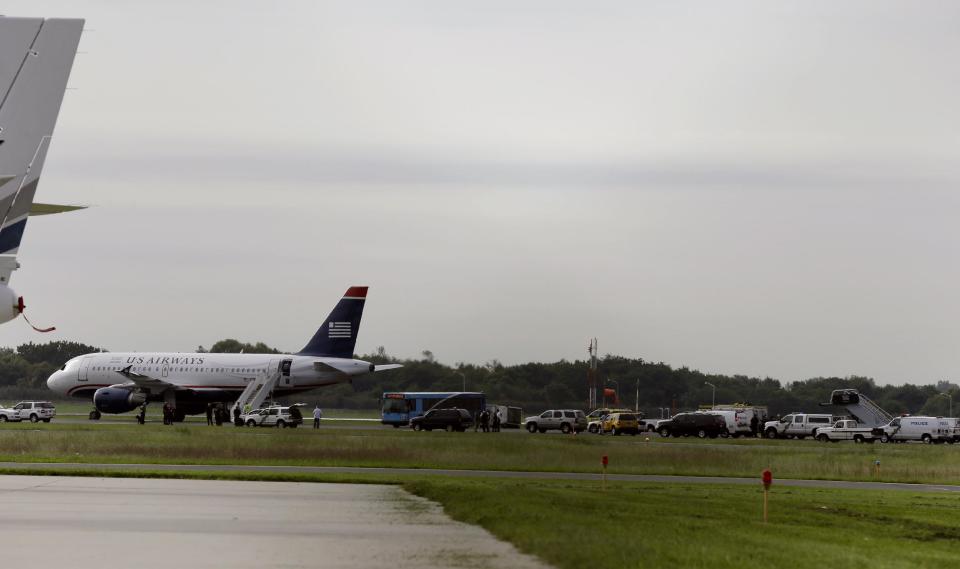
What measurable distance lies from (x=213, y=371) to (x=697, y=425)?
2996 centimetres

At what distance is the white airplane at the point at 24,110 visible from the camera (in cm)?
2027

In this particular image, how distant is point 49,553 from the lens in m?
18.3

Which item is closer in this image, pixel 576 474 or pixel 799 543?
pixel 799 543

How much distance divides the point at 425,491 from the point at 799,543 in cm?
1077

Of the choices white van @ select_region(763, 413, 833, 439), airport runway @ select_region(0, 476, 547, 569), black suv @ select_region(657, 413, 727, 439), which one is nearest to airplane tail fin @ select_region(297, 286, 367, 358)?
black suv @ select_region(657, 413, 727, 439)

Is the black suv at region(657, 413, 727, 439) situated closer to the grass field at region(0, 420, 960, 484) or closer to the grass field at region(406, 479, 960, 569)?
the grass field at region(0, 420, 960, 484)

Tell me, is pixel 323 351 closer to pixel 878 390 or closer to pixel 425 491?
pixel 425 491

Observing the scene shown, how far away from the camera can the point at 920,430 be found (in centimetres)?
8262

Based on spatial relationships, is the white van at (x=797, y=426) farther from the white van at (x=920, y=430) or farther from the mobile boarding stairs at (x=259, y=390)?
the mobile boarding stairs at (x=259, y=390)

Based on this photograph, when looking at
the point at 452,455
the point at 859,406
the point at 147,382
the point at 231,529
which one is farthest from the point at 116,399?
the point at 231,529

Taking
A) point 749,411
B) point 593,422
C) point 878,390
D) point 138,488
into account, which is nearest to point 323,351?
point 593,422

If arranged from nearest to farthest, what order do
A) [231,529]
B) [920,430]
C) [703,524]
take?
[231,529]
[703,524]
[920,430]

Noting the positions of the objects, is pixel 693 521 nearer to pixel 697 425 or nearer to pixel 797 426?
pixel 697 425

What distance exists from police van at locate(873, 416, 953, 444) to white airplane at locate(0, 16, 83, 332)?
229ft
